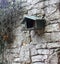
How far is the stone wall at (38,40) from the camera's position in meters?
3.67

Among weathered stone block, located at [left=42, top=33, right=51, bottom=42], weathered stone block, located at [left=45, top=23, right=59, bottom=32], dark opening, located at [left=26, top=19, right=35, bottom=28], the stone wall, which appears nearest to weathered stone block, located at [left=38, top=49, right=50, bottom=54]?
the stone wall

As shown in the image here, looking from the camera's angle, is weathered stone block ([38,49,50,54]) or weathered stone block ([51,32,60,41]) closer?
weathered stone block ([51,32,60,41])

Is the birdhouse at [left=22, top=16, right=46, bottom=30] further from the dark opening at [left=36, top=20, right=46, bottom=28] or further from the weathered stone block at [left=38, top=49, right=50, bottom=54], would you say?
the weathered stone block at [left=38, top=49, right=50, bottom=54]

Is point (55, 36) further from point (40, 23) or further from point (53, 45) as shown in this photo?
point (40, 23)

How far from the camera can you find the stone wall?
3668 millimetres

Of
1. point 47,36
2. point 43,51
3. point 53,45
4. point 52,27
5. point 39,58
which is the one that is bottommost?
point 39,58

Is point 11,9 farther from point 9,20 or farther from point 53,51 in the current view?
point 53,51

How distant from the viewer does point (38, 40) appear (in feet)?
12.8

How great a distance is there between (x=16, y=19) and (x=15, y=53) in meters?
0.65

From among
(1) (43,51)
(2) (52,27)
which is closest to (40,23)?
(2) (52,27)

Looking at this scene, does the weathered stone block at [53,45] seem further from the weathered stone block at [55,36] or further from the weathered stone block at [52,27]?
the weathered stone block at [52,27]

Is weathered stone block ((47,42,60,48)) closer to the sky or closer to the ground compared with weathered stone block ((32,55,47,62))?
closer to the sky

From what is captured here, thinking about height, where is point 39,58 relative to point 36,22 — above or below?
below

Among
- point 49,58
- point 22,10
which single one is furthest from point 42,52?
point 22,10
